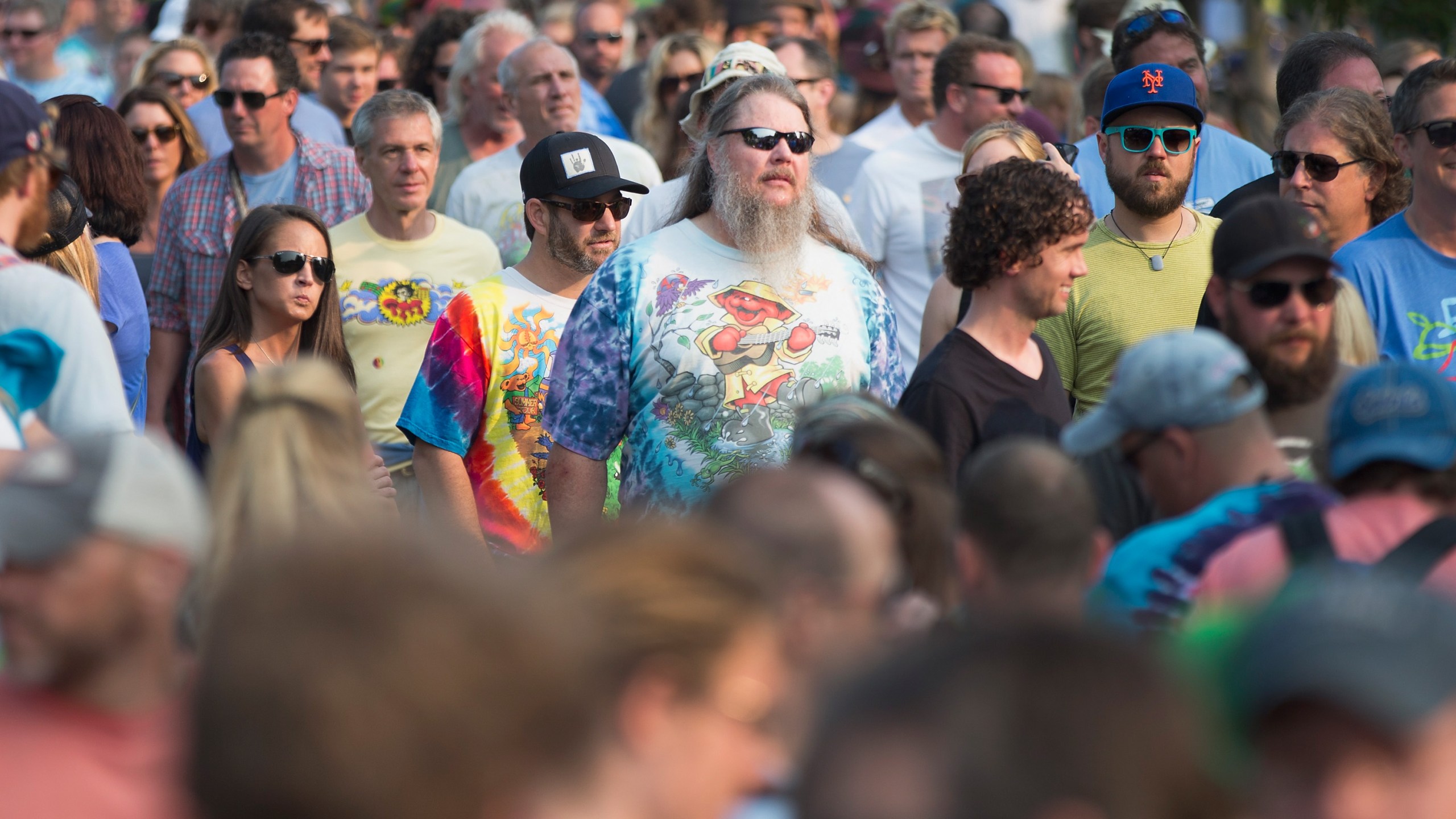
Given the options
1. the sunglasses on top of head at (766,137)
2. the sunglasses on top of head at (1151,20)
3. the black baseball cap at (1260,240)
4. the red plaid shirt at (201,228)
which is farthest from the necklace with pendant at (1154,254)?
the red plaid shirt at (201,228)

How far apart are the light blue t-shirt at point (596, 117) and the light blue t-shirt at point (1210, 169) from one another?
2.74m

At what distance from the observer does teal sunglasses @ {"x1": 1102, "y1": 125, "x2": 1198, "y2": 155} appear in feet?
17.8

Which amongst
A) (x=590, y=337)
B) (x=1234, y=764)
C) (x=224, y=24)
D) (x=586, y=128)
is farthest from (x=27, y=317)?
(x=224, y=24)

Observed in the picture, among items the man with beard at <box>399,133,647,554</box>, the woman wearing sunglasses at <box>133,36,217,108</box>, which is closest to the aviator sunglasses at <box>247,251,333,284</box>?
the man with beard at <box>399,133,647,554</box>

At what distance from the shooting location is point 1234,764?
166cm

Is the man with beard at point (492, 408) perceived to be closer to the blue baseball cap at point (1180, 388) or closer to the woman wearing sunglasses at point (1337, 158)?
the blue baseball cap at point (1180, 388)

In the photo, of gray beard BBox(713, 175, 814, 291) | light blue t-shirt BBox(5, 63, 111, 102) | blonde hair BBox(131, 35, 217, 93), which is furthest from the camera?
light blue t-shirt BBox(5, 63, 111, 102)

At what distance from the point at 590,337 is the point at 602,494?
471mm

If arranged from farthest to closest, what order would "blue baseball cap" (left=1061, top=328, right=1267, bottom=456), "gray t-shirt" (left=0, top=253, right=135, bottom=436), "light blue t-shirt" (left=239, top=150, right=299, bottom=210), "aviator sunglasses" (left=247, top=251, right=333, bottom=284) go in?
"light blue t-shirt" (left=239, top=150, right=299, bottom=210), "aviator sunglasses" (left=247, top=251, right=333, bottom=284), "gray t-shirt" (left=0, top=253, right=135, bottom=436), "blue baseball cap" (left=1061, top=328, right=1267, bottom=456)

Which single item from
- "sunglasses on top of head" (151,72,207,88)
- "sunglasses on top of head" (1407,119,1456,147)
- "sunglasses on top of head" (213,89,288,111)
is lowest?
"sunglasses on top of head" (213,89,288,111)

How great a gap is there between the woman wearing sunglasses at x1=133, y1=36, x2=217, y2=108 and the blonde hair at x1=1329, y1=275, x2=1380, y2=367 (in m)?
6.59

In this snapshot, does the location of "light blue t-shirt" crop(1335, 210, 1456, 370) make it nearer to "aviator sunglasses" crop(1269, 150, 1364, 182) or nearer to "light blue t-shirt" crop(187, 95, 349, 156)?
"aviator sunglasses" crop(1269, 150, 1364, 182)

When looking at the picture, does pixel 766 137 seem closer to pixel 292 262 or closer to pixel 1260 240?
pixel 1260 240

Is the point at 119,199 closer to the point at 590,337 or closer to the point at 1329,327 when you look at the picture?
the point at 590,337
